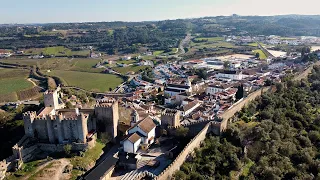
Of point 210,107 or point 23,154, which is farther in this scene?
point 210,107

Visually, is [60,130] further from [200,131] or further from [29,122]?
[200,131]

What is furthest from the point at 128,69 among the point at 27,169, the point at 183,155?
the point at 183,155

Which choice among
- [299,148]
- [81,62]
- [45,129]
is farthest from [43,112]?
[81,62]

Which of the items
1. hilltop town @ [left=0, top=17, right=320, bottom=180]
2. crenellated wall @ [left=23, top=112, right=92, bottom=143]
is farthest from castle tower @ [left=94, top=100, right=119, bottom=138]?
crenellated wall @ [left=23, top=112, right=92, bottom=143]

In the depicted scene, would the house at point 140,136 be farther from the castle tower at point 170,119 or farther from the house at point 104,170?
the house at point 104,170

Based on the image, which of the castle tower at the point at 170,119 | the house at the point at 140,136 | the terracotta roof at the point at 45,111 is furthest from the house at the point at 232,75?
the terracotta roof at the point at 45,111

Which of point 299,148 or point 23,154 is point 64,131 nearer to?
point 23,154
